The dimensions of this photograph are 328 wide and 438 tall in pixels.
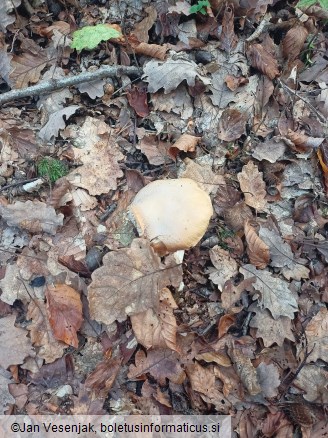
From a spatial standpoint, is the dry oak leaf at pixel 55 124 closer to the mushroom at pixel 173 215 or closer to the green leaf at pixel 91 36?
the green leaf at pixel 91 36

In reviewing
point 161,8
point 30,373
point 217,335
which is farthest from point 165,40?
point 30,373

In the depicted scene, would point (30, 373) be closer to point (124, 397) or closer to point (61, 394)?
point (61, 394)

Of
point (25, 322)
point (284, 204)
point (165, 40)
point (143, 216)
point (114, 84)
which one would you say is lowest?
point (25, 322)

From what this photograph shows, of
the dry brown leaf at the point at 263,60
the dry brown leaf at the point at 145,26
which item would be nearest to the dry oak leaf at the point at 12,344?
the dry brown leaf at the point at 145,26

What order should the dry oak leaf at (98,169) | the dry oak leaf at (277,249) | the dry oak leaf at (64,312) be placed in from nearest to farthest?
1. the dry oak leaf at (64,312)
2. the dry oak leaf at (277,249)
3. the dry oak leaf at (98,169)

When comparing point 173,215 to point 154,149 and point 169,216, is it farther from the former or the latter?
point 154,149

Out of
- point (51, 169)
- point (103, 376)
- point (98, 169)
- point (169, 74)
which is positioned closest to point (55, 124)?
point (51, 169)
